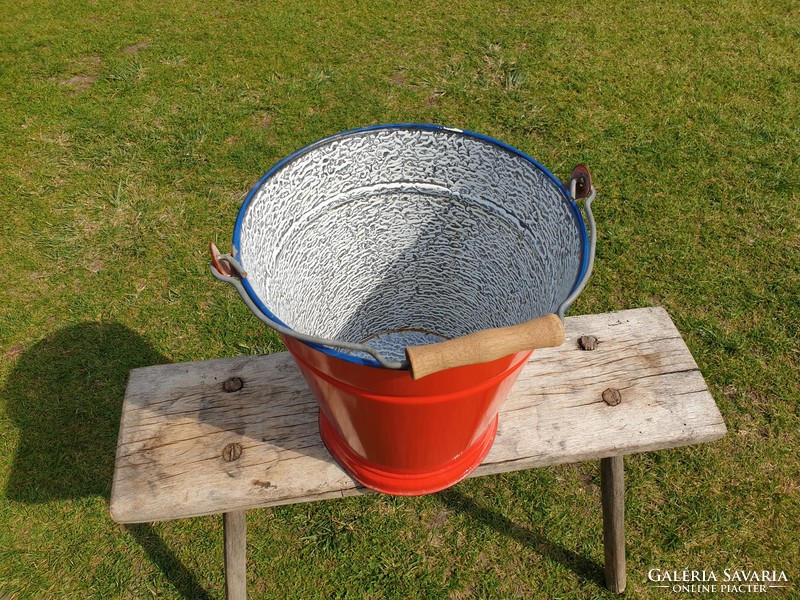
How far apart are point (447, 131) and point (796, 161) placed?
2.72 meters

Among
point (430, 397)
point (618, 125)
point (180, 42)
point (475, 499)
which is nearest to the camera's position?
point (430, 397)

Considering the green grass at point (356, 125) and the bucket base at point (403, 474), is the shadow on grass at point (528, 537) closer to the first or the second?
the green grass at point (356, 125)

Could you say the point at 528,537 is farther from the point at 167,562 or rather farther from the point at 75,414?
the point at 75,414

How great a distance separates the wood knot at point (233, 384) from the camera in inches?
63.8

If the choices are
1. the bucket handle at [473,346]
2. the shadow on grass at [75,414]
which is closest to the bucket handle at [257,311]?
the bucket handle at [473,346]

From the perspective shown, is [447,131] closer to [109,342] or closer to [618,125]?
[109,342]

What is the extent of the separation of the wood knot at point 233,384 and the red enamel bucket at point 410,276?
30 cm

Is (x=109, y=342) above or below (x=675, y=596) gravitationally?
above

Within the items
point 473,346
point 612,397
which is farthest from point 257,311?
point 612,397

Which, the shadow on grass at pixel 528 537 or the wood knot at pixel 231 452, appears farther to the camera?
the shadow on grass at pixel 528 537

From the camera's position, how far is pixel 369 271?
1672 millimetres

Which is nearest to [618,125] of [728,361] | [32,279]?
[728,361]

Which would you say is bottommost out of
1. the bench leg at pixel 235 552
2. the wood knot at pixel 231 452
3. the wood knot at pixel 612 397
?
the bench leg at pixel 235 552

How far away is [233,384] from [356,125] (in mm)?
2061
